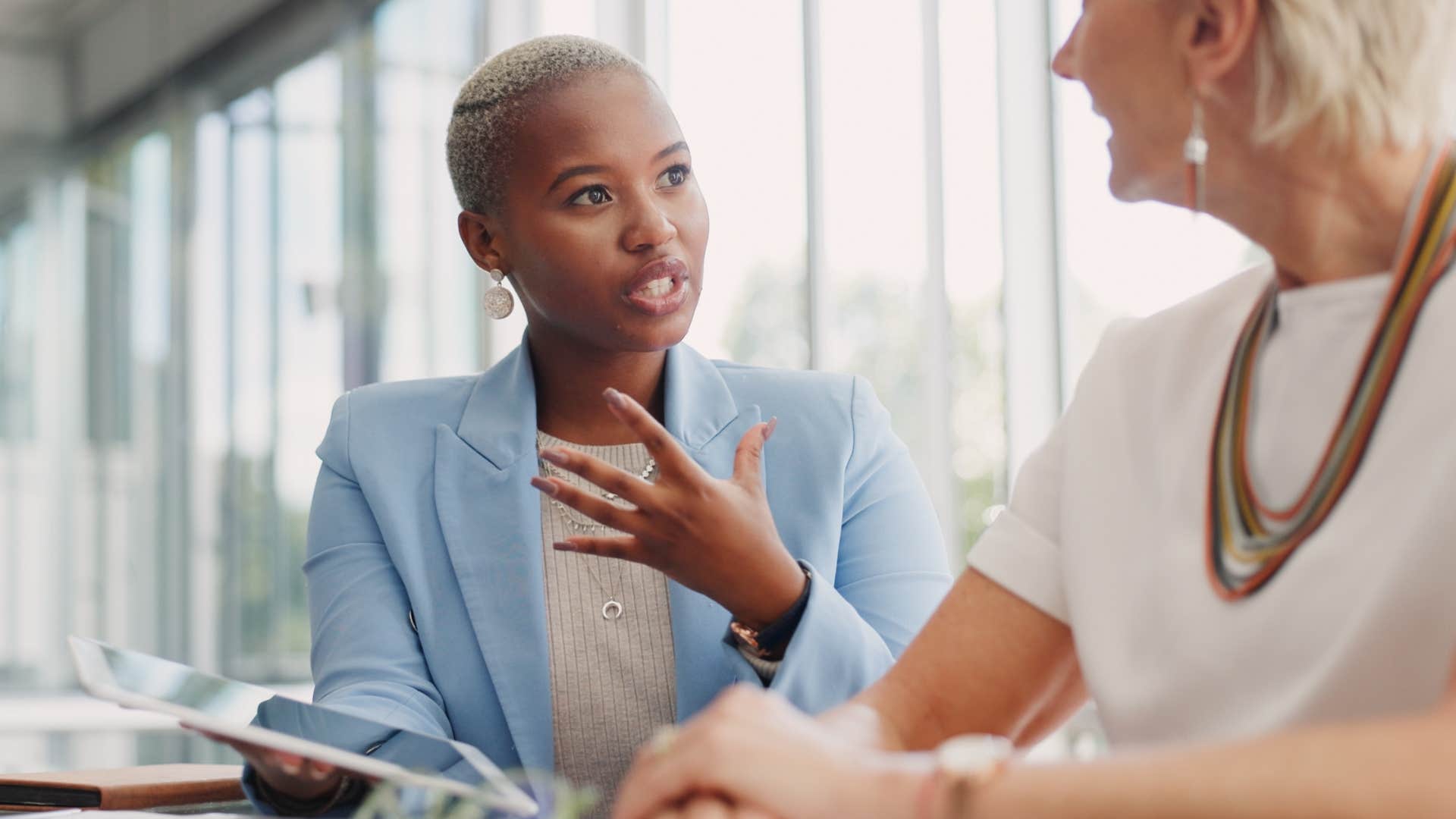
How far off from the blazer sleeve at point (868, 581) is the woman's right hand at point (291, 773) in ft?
1.42

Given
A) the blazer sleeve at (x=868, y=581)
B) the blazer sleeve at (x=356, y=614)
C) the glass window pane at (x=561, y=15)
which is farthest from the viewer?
the glass window pane at (x=561, y=15)

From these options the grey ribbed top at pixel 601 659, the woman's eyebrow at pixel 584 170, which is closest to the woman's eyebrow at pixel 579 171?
the woman's eyebrow at pixel 584 170

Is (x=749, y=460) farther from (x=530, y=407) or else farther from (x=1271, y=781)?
(x=1271, y=781)

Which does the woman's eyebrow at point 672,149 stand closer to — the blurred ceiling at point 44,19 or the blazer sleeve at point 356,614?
the blazer sleeve at point 356,614

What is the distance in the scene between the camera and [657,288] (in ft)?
5.78

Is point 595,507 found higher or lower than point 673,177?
lower

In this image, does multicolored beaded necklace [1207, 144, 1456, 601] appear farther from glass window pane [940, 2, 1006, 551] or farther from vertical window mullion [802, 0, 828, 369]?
vertical window mullion [802, 0, 828, 369]

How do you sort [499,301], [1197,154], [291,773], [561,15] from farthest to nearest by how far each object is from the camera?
[561,15] → [499,301] → [291,773] → [1197,154]

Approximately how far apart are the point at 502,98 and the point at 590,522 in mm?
555

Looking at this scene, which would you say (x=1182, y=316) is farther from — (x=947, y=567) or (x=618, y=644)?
(x=618, y=644)

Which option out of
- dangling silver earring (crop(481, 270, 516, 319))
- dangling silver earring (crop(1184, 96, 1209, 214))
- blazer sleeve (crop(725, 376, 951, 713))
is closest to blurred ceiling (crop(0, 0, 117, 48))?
dangling silver earring (crop(481, 270, 516, 319))

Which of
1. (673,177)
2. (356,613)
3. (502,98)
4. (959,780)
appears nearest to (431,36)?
(502,98)

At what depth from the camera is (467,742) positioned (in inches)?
66.5

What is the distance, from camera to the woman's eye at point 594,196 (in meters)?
1.79
